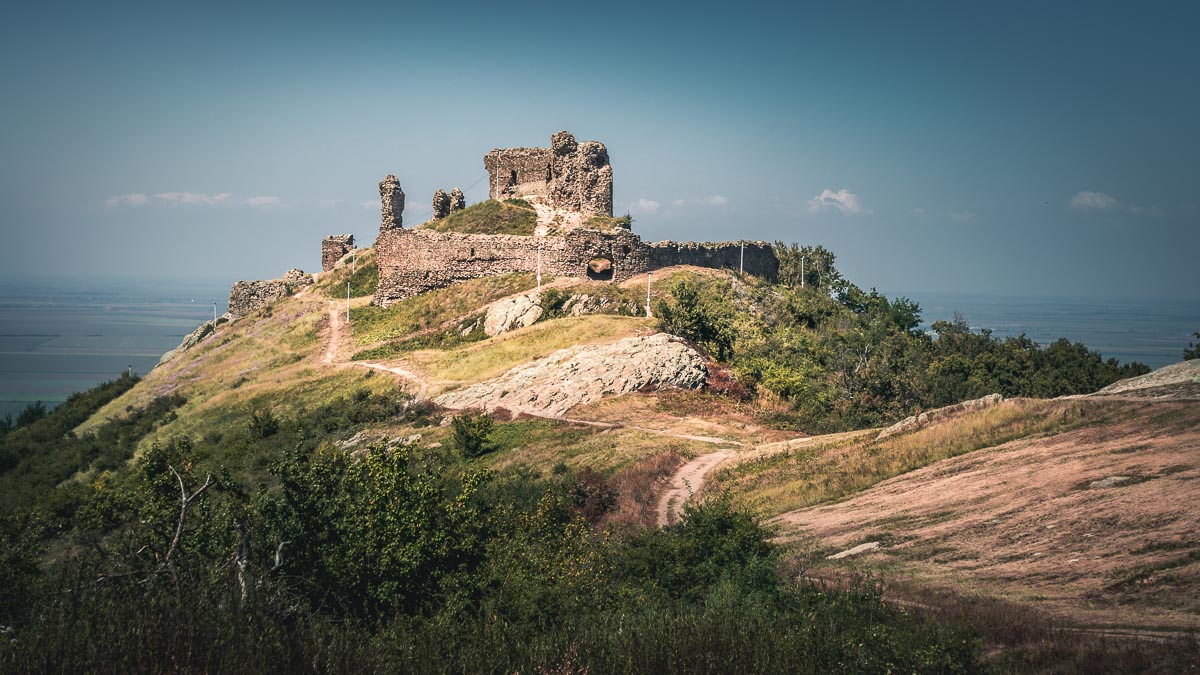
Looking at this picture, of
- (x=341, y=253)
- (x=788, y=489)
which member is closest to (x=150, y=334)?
(x=341, y=253)

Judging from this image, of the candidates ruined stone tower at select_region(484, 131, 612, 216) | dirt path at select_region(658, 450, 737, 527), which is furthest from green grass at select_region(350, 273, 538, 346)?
dirt path at select_region(658, 450, 737, 527)

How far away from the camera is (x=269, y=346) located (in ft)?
166

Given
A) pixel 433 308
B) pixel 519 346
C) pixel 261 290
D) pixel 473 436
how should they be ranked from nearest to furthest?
1. pixel 473 436
2. pixel 519 346
3. pixel 433 308
4. pixel 261 290

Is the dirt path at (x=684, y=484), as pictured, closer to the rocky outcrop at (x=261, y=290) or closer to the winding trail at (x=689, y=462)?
the winding trail at (x=689, y=462)

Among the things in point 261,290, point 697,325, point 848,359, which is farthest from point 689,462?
point 261,290

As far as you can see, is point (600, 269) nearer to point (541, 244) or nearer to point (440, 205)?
point (541, 244)

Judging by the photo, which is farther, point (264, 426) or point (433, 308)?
point (433, 308)

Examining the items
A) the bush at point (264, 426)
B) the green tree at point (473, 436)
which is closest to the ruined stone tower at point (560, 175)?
the bush at point (264, 426)

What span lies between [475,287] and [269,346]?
43.3 feet

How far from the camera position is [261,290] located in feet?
214

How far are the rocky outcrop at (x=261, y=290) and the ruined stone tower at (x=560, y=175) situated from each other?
17422 millimetres

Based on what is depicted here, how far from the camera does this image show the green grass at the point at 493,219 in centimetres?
5269

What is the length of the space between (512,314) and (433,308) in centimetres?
768

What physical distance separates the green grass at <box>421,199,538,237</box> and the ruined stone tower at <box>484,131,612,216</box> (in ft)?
6.01
